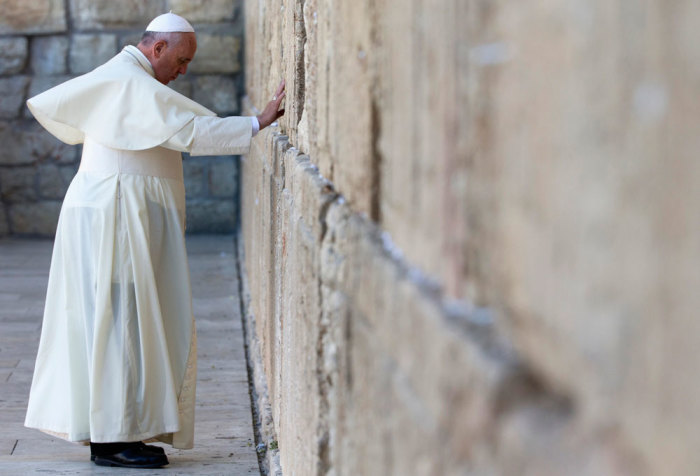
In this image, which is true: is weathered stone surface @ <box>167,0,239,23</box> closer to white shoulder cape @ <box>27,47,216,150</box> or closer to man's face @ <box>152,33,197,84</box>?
man's face @ <box>152,33,197,84</box>

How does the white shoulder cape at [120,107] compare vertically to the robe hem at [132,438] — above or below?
above

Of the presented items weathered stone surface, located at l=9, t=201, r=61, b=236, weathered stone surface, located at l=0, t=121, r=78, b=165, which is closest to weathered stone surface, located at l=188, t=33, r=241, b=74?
weathered stone surface, located at l=0, t=121, r=78, b=165

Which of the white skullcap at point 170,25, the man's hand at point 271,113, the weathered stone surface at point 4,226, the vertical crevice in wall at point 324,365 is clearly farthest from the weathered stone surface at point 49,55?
the vertical crevice in wall at point 324,365

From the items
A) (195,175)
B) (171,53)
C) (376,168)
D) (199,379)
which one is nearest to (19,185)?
(195,175)

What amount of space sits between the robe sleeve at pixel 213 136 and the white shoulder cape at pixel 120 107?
34 mm

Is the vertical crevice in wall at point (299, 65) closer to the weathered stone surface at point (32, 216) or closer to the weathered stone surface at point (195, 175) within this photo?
the weathered stone surface at point (195, 175)

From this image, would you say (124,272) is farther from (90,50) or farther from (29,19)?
(29,19)

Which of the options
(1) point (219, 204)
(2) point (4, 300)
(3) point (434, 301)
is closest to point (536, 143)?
(3) point (434, 301)

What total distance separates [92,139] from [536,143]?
330cm

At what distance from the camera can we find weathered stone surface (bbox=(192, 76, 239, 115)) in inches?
367

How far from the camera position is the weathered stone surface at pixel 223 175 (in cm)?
936

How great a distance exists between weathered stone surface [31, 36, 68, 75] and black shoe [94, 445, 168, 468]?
630 cm

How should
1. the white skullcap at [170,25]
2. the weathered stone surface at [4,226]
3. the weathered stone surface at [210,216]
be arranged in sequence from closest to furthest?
1. the white skullcap at [170,25]
2. the weathered stone surface at [210,216]
3. the weathered stone surface at [4,226]

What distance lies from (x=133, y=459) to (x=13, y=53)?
21.5 ft
